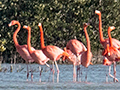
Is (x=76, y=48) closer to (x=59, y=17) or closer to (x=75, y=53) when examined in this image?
(x=75, y=53)

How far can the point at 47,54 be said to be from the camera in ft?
51.0

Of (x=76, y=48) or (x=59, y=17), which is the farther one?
(x=59, y=17)

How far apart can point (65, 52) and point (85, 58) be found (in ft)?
2.57

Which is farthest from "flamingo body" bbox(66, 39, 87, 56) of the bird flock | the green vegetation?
the green vegetation

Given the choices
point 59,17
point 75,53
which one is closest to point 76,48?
point 75,53

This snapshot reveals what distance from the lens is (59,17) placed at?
23.8 metres

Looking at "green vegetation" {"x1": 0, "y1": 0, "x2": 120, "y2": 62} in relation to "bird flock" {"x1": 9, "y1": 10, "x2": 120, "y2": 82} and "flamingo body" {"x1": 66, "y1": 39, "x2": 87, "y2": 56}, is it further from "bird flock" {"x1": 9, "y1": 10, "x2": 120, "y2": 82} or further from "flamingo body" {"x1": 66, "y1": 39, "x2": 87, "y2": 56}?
"flamingo body" {"x1": 66, "y1": 39, "x2": 87, "y2": 56}

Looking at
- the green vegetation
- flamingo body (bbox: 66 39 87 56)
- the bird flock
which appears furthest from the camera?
the green vegetation

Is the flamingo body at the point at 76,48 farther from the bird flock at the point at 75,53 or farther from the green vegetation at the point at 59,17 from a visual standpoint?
the green vegetation at the point at 59,17

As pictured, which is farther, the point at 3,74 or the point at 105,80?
the point at 3,74

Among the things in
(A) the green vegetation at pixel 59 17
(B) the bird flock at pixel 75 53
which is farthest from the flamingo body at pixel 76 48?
(A) the green vegetation at pixel 59 17

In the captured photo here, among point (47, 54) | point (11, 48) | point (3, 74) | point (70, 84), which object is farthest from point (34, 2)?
point (70, 84)

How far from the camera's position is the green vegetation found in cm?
2344

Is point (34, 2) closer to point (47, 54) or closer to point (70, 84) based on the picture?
point (47, 54)
